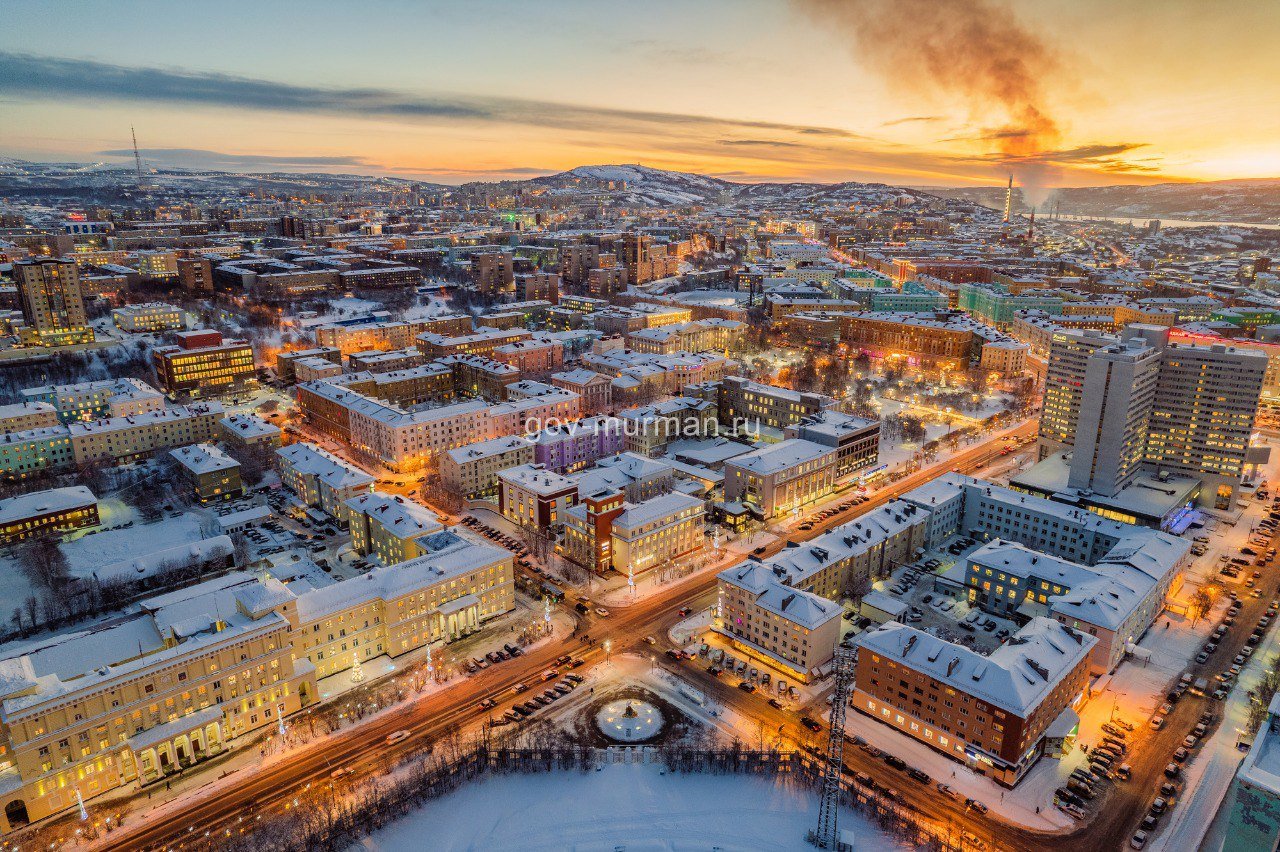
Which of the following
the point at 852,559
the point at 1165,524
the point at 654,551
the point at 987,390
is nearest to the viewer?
the point at 852,559

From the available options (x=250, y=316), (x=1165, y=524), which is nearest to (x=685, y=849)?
(x=1165, y=524)

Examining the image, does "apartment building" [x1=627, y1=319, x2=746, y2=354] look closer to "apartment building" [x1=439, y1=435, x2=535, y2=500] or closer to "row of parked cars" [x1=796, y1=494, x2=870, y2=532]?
"apartment building" [x1=439, y1=435, x2=535, y2=500]

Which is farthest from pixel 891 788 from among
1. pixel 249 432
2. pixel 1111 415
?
pixel 249 432

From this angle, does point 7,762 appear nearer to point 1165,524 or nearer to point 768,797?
point 768,797

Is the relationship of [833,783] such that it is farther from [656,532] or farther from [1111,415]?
[1111,415]

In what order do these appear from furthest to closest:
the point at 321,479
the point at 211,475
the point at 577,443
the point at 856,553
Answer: the point at 577,443
the point at 211,475
the point at 321,479
the point at 856,553

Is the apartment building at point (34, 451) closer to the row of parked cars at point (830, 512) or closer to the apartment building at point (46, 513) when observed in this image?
the apartment building at point (46, 513)

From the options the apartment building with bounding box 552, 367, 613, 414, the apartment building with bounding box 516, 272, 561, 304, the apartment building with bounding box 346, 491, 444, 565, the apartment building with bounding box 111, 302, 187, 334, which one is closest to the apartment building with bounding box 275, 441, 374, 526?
the apartment building with bounding box 346, 491, 444, 565
